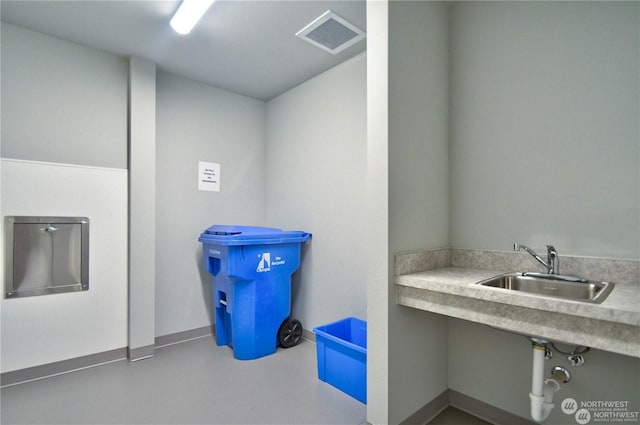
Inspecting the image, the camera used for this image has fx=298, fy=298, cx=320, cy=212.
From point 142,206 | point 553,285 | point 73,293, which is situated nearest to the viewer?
point 553,285

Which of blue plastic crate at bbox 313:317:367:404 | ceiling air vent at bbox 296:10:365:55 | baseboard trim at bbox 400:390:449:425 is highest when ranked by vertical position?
ceiling air vent at bbox 296:10:365:55

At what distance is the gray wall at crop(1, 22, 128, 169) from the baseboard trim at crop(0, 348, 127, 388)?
1563mm

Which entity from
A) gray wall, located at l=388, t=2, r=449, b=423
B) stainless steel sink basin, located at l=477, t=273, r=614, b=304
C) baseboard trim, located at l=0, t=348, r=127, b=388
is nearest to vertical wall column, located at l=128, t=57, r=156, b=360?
baseboard trim, located at l=0, t=348, r=127, b=388

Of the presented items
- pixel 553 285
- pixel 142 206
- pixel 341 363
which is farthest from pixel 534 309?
pixel 142 206

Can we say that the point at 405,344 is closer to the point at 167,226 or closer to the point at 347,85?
the point at 347,85

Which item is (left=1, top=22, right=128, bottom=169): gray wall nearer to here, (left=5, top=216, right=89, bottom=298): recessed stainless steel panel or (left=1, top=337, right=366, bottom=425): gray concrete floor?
(left=5, top=216, right=89, bottom=298): recessed stainless steel panel

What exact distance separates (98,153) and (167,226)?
0.84m

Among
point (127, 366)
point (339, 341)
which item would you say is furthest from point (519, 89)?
point (127, 366)

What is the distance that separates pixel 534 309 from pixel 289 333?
2.11 metres

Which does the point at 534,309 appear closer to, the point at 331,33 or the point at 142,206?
the point at 331,33

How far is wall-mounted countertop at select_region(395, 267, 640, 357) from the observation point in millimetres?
1033

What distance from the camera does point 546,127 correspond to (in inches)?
65.2

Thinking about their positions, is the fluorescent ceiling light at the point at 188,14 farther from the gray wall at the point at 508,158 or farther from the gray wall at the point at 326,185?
→ the gray wall at the point at 326,185

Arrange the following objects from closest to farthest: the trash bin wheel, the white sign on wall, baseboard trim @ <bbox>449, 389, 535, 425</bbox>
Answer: baseboard trim @ <bbox>449, 389, 535, 425</bbox> → the trash bin wheel → the white sign on wall
